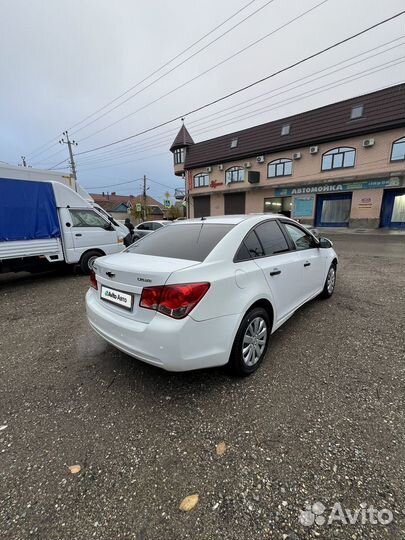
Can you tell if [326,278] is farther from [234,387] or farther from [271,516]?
[271,516]

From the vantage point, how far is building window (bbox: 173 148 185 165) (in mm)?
31803

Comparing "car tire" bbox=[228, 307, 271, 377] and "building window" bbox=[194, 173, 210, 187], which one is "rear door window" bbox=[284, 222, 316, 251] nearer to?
"car tire" bbox=[228, 307, 271, 377]

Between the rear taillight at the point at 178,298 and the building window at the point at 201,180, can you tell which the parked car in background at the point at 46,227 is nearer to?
the rear taillight at the point at 178,298

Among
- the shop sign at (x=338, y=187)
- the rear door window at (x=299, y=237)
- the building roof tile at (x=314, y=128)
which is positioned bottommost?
the rear door window at (x=299, y=237)

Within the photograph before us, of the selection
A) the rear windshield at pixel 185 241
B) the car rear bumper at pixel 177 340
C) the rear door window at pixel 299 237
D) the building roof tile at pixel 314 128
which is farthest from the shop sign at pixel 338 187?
the car rear bumper at pixel 177 340

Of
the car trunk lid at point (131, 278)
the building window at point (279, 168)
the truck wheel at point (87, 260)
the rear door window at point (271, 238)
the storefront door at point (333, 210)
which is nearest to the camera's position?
the car trunk lid at point (131, 278)

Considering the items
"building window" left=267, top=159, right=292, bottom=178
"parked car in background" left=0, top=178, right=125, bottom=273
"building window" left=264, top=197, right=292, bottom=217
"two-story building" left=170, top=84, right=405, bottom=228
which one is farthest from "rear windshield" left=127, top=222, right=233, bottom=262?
"building window" left=267, top=159, right=292, bottom=178

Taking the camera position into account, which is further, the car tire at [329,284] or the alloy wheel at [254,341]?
the car tire at [329,284]

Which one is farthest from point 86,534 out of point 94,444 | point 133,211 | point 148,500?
point 133,211

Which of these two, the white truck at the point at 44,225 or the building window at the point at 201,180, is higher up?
the building window at the point at 201,180

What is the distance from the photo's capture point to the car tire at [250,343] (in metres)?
2.42

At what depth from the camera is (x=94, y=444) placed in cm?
192

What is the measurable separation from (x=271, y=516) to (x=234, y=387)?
3.52ft

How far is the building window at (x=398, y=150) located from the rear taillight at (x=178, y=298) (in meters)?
22.3
